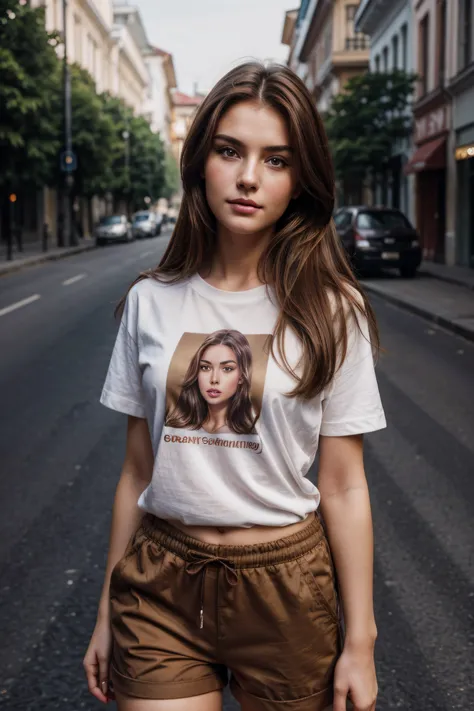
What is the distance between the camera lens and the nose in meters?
1.95

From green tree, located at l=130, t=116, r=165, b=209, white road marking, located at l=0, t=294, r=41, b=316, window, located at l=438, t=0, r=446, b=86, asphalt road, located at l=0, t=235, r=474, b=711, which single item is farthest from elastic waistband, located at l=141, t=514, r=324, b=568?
green tree, located at l=130, t=116, r=165, b=209

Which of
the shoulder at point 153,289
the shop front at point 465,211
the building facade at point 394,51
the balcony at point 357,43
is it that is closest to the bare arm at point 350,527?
the shoulder at point 153,289

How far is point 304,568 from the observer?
6.34 feet

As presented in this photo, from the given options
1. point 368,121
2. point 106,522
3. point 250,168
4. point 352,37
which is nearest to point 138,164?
point 352,37

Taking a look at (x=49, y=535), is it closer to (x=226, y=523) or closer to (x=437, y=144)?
(x=226, y=523)

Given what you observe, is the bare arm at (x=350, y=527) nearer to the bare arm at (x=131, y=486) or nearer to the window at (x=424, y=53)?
the bare arm at (x=131, y=486)

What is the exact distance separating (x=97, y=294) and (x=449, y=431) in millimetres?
12306

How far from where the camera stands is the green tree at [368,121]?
3181cm

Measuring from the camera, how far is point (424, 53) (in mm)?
31422

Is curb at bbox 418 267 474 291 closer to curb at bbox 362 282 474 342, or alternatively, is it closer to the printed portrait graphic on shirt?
curb at bbox 362 282 474 342

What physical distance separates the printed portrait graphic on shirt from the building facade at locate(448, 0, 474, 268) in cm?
2373

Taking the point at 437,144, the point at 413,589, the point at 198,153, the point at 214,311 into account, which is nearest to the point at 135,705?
the point at 214,311

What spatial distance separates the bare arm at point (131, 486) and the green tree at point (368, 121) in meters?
30.6

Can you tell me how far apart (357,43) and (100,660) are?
5133 centimetres
